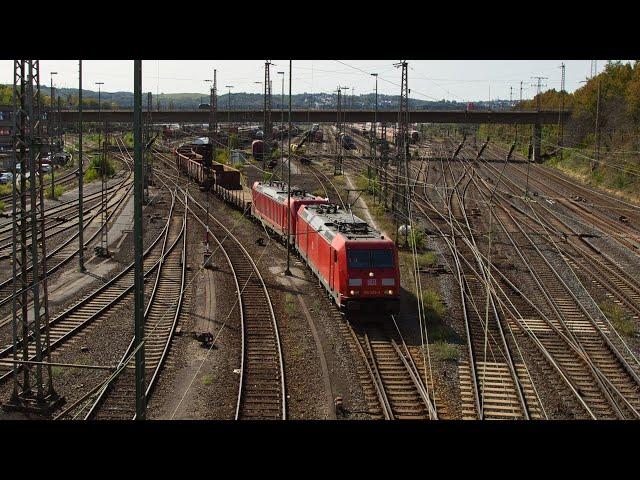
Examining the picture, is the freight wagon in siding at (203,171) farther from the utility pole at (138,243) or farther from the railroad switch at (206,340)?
the utility pole at (138,243)

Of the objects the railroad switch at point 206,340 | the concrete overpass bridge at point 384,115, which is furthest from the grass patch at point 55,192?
the railroad switch at point 206,340

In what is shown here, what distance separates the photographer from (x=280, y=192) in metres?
27.5

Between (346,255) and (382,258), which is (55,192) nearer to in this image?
(346,255)

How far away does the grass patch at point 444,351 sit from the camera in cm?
1475

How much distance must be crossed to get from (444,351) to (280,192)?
44.4 feet

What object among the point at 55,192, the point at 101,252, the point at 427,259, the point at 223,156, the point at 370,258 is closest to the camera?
the point at 370,258

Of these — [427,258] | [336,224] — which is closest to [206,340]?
[336,224]

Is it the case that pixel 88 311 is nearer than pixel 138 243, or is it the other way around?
pixel 138 243

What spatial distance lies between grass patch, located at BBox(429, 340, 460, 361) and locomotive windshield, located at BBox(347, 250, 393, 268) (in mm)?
2236

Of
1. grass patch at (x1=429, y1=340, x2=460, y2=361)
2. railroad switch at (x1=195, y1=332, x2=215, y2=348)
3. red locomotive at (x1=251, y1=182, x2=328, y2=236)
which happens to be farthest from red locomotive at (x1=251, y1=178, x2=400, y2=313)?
red locomotive at (x1=251, y1=182, x2=328, y2=236)

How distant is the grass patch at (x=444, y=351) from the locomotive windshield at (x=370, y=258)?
7.34ft
